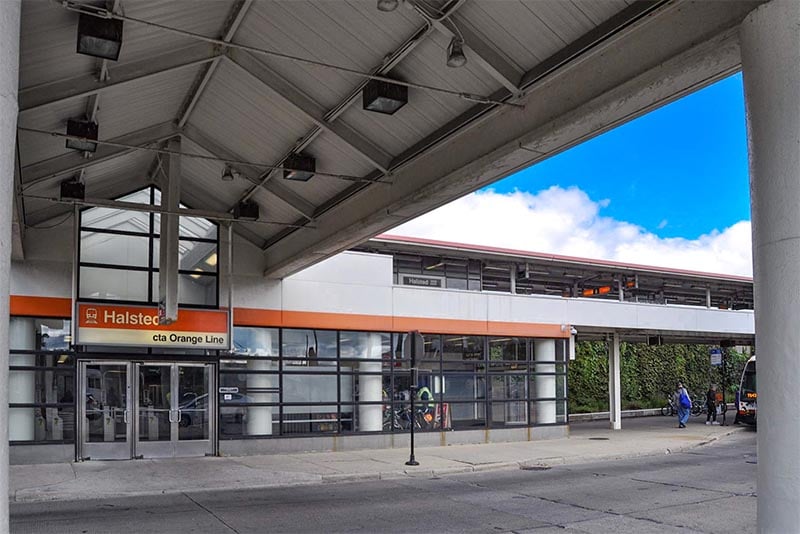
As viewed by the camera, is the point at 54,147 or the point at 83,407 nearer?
the point at 54,147

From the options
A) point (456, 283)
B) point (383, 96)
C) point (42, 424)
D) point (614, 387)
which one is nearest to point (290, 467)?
point (42, 424)

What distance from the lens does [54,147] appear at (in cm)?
1338

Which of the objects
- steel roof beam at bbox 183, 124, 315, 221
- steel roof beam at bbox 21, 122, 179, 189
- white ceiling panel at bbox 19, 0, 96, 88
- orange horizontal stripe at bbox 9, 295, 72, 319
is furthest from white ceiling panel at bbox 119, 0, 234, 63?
orange horizontal stripe at bbox 9, 295, 72, 319

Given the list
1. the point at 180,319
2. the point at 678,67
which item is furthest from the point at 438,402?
the point at 678,67

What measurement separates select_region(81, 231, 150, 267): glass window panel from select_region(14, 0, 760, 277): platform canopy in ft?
5.93

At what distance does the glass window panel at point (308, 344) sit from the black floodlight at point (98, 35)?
11.1 meters

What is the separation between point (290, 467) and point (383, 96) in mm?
8862

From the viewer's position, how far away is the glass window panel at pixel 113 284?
17.1m

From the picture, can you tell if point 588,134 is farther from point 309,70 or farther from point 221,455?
point 221,455

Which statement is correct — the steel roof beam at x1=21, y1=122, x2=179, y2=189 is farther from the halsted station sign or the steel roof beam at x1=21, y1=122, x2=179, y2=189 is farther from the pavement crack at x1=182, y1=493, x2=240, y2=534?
the pavement crack at x1=182, y1=493, x2=240, y2=534

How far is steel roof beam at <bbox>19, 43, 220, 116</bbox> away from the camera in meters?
10.4

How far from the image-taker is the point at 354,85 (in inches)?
418

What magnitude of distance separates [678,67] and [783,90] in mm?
1502

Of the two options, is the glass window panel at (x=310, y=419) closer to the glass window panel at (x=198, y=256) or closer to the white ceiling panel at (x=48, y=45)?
the glass window panel at (x=198, y=256)
